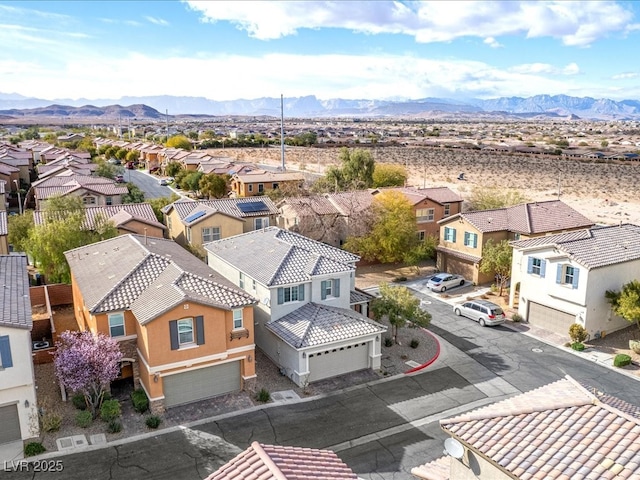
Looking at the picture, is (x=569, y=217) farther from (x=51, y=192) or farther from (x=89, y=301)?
(x=51, y=192)

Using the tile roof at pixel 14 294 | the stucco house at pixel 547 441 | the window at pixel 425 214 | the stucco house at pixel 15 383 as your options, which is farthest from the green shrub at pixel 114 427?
the window at pixel 425 214

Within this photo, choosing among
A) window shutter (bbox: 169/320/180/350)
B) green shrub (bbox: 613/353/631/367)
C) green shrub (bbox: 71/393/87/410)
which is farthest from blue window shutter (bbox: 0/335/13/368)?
green shrub (bbox: 613/353/631/367)

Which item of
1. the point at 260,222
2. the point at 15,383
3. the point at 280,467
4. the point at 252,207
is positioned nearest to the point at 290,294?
the point at 15,383

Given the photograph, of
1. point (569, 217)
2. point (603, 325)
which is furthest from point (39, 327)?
point (569, 217)

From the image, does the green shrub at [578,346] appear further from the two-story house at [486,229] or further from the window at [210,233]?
the window at [210,233]

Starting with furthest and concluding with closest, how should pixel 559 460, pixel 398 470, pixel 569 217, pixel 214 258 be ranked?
pixel 569 217, pixel 214 258, pixel 398 470, pixel 559 460

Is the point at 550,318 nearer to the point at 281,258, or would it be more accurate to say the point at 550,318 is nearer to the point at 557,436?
the point at 281,258
